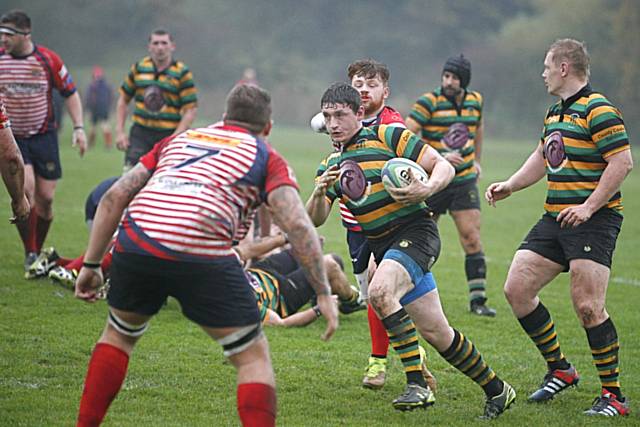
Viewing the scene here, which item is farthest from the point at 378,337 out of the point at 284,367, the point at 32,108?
the point at 32,108

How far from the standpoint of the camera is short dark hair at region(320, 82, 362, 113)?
5531mm

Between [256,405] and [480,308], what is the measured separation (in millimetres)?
5018

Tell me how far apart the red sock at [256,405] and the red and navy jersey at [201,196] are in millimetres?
610

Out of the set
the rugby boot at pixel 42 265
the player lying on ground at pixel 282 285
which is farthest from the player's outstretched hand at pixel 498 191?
the rugby boot at pixel 42 265

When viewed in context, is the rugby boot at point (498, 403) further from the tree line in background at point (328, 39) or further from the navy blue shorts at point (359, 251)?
the tree line in background at point (328, 39)

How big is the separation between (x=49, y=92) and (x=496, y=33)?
60521 millimetres

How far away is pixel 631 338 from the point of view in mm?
8117

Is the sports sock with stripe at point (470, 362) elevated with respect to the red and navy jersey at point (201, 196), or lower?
lower

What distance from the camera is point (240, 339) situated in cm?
431

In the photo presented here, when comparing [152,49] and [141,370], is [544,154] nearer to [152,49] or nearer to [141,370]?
[141,370]

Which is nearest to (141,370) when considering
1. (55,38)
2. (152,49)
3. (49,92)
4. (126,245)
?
(126,245)

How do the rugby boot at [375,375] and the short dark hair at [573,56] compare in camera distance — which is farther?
the rugby boot at [375,375]

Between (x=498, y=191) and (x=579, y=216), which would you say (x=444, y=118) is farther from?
(x=579, y=216)

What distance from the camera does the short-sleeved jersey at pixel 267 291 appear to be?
7.84 metres
